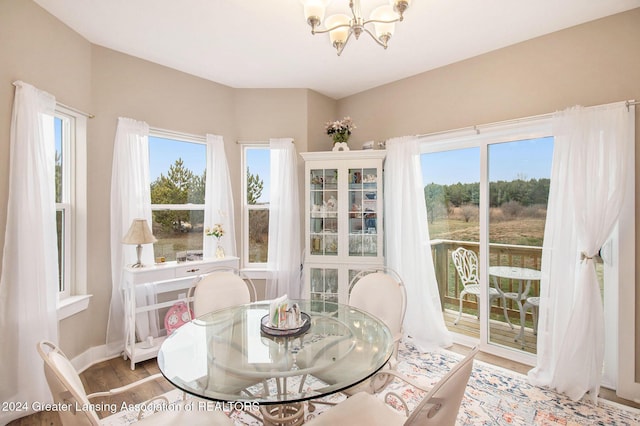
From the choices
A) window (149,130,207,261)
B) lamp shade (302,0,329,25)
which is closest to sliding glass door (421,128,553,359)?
lamp shade (302,0,329,25)

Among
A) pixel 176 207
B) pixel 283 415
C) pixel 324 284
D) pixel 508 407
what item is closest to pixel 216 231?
pixel 176 207

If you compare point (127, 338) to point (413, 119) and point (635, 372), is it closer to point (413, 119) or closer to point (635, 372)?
point (413, 119)

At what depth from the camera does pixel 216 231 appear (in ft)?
11.3

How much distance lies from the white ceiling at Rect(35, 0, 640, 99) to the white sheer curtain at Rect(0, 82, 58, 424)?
2.88 feet

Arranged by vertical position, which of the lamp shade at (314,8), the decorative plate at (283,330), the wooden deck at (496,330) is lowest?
the wooden deck at (496,330)

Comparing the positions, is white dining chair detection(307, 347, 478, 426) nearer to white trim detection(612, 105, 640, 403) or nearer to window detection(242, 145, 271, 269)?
white trim detection(612, 105, 640, 403)

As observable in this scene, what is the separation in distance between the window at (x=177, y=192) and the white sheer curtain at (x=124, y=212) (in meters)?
0.25

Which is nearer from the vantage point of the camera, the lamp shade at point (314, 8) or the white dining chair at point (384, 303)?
the lamp shade at point (314, 8)

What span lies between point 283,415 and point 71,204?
257 centimetres

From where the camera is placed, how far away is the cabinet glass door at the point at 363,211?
3518 millimetres

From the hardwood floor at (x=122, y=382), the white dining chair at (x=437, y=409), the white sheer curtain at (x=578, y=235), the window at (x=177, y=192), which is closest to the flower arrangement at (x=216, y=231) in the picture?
the window at (x=177, y=192)

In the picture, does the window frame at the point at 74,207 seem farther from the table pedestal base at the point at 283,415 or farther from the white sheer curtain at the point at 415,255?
the white sheer curtain at the point at 415,255

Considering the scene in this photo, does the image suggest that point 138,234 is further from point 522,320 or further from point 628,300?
point 628,300

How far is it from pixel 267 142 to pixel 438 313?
2805 millimetres
